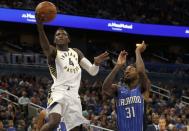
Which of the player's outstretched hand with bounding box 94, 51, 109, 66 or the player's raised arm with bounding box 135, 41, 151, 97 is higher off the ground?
the player's outstretched hand with bounding box 94, 51, 109, 66

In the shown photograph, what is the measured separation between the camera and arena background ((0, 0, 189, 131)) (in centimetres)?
1499

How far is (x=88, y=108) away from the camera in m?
16.6

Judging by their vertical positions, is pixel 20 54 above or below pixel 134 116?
above

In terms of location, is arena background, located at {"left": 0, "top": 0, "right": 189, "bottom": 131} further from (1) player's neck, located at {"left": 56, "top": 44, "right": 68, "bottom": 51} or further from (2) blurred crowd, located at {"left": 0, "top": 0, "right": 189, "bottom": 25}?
(1) player's neck, located at {"left": 56, "top": 44, "right": 68, "bottom": 51}

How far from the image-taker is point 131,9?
28.0 metres

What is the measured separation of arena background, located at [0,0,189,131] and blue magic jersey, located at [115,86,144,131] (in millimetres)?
6181

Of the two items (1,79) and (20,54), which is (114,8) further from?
(1,79)

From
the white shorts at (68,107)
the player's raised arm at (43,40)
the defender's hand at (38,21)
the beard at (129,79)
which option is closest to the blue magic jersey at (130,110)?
the beard at (129,79)

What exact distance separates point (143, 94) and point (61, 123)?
130 centimetres

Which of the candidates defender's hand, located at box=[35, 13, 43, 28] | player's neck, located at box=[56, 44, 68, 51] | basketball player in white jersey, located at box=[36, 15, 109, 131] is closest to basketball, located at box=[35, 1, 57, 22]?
defender's hand, located at box=[35, 13, 43, 28]

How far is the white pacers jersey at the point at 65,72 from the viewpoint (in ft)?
23.7

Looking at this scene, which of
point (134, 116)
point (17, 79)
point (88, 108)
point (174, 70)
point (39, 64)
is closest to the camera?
point (134, 116)

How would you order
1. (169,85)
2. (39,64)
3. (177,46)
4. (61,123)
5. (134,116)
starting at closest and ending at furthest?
(134,116)
(61,123)
(39,64)
(169,85)
(177,46)

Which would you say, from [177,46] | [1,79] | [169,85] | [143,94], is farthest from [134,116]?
[177,46]
